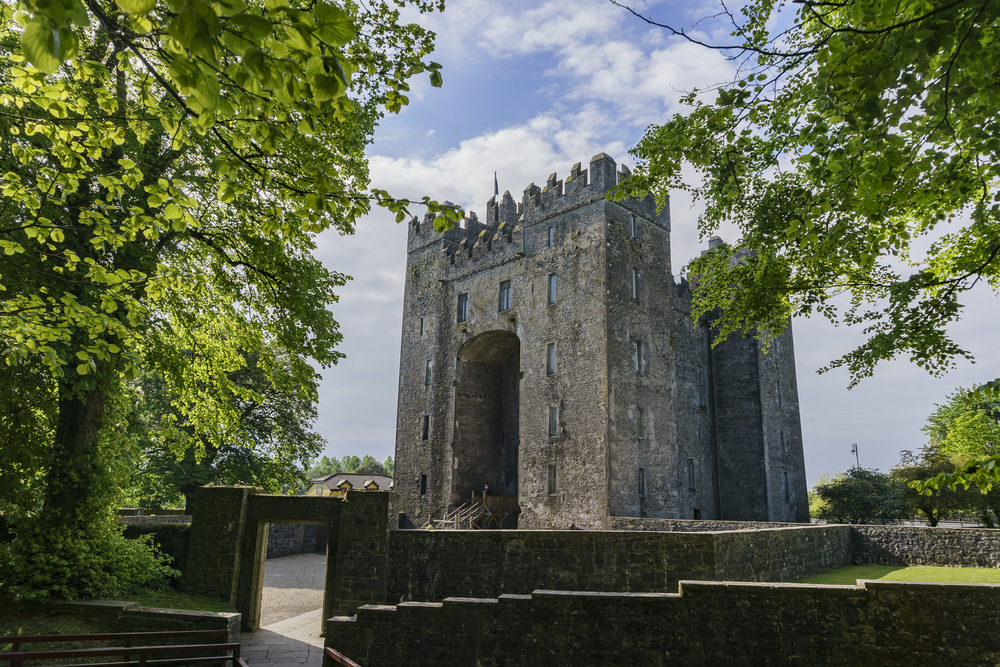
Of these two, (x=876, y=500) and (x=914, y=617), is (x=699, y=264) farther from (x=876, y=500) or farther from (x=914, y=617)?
(x=876, y=500)

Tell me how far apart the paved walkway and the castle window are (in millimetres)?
15346

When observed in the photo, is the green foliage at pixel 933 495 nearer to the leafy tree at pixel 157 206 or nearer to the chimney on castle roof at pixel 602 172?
the chimney on castle roof at pixel 602 172

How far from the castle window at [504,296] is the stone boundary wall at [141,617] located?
721 inches

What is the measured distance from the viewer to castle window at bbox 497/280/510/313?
27.3 m

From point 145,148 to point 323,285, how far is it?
4.43 m

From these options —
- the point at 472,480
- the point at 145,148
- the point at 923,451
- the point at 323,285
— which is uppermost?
the point at 145,148

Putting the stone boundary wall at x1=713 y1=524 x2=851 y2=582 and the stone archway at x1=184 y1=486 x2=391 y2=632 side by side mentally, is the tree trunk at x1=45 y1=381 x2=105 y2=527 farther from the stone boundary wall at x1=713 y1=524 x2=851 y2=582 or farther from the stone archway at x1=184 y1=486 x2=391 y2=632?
the stone boundary wall at x1=713 y1=524 x2=851 y2=582

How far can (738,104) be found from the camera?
282 inches

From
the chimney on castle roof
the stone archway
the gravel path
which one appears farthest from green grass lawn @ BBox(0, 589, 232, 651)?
the chimney on castle roof

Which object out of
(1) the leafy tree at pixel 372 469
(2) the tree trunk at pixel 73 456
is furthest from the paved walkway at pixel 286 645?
(1) the leafy tree at pixel 372 469

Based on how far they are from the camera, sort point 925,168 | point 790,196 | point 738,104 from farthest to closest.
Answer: point 790,196, point 738,104, point 925,168

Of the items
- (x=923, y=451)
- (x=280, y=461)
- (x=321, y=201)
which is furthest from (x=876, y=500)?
(x=321, y=201)

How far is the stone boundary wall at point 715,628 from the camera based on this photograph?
9.02 meters

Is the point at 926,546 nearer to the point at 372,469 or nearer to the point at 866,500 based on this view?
the point at 866,500
